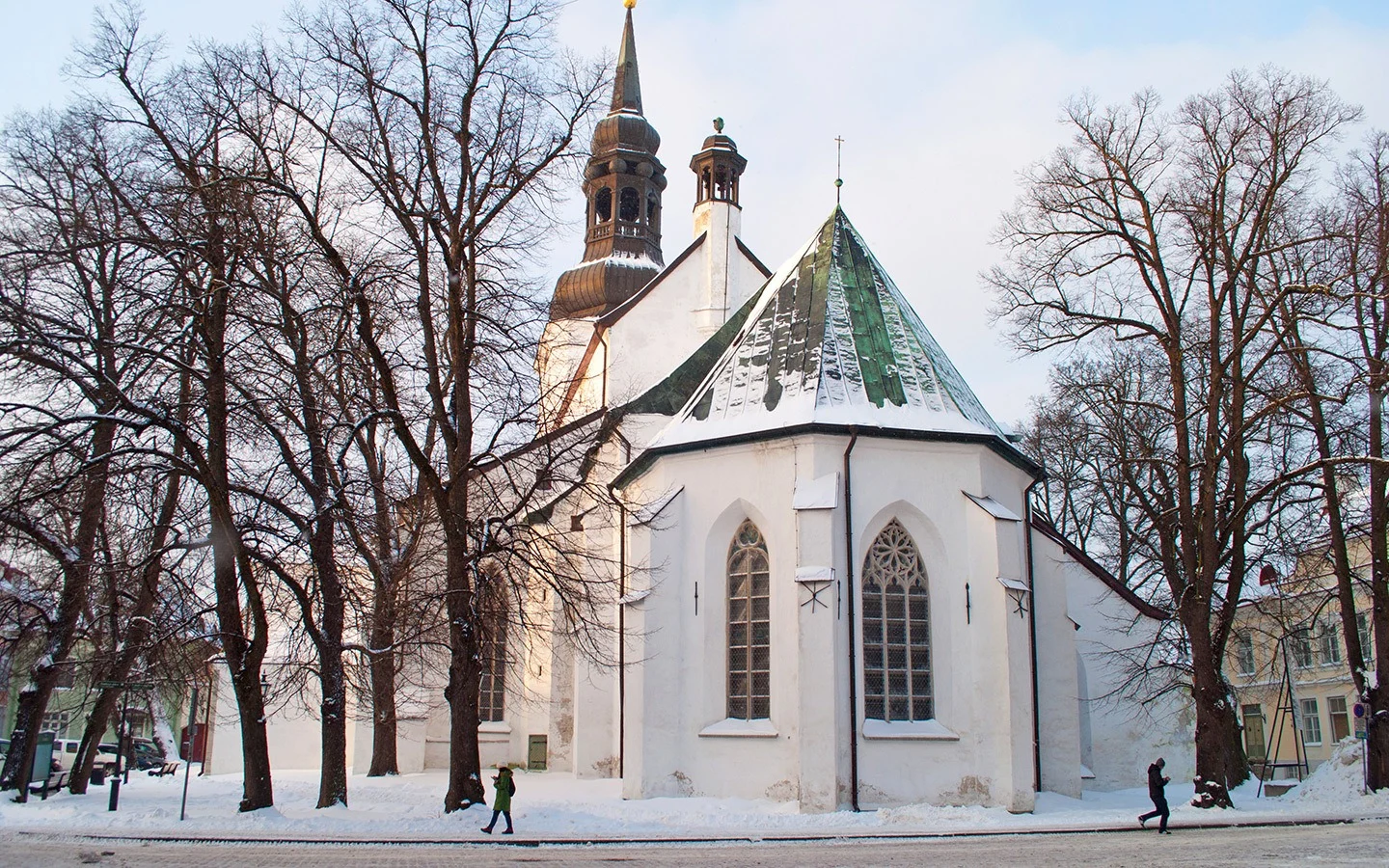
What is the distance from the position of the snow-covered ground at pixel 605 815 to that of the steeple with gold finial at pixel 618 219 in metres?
15.5

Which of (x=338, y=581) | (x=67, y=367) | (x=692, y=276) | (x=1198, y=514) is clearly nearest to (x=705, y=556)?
(x=338, y=581)

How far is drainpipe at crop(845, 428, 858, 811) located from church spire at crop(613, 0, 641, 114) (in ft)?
66.1

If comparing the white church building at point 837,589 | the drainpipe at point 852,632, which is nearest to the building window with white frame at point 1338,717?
the white church building at point 837,589

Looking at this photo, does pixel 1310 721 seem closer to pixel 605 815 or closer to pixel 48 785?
pixel 605 815

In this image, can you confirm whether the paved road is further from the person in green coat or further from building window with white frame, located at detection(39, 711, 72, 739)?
building window with white frame, located at detection(39, 711, 72, 739)

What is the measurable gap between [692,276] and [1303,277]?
1429cm

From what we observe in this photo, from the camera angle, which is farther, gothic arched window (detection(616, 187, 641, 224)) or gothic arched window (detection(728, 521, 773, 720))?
gothic arched window (detection(616, 187, 641, 224))

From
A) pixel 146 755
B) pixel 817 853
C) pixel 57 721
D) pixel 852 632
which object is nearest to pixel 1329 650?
pixel 852 632

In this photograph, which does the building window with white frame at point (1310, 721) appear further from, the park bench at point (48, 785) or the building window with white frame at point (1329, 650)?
the park bench at point (48, 785)

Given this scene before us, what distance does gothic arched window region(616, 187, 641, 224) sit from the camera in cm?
3388

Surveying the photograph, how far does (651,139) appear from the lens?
34.6 meters

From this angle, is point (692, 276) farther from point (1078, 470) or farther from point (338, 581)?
point (338, 581)

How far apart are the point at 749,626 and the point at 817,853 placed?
21.6ft

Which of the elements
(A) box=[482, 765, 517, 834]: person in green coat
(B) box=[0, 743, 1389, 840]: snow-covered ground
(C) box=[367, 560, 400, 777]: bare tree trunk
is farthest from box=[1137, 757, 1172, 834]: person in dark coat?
(C) box=[367, 560, 400, 777]: bare tree trunk
